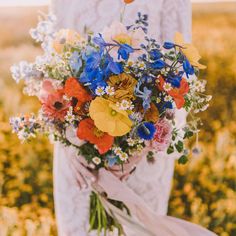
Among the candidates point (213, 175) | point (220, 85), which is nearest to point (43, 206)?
point (213, 175)

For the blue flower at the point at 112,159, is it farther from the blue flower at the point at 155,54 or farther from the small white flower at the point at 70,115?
the blue flower at the point at 155,54

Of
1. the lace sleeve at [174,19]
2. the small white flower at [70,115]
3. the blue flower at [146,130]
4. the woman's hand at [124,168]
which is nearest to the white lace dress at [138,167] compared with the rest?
the lace sleeve at [174,19]

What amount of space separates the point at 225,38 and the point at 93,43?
3.30m

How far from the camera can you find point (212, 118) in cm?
532

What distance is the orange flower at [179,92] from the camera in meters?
2.54

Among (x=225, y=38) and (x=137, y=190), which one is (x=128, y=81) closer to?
(x=137, y=190)

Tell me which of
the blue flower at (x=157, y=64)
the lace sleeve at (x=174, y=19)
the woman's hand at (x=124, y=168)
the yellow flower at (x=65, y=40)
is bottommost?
the woman's hand at (x=124, y=168)

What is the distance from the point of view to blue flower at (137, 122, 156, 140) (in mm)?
2555

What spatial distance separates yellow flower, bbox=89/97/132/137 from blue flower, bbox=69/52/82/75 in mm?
144

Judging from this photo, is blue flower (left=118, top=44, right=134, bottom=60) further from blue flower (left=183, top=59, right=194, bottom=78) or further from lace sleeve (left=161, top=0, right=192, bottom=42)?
lace sleeve (left=161, top=0, right=192, bottom=42)

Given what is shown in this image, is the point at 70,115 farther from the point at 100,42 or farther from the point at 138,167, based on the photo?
the point at 138,167

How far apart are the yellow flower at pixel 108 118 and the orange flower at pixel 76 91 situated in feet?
0.20

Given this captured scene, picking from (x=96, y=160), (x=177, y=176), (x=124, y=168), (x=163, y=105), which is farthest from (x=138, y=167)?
(x=177, y=176)

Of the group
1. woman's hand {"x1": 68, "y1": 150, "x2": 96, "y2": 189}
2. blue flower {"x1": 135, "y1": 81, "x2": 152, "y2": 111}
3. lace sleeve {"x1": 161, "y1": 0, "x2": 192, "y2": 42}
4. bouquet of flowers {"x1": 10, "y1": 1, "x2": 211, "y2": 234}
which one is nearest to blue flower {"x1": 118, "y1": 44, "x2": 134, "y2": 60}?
bouquet of flowers {"x1": 10, "y1": 1, "x2": 211, "y2": 234}
